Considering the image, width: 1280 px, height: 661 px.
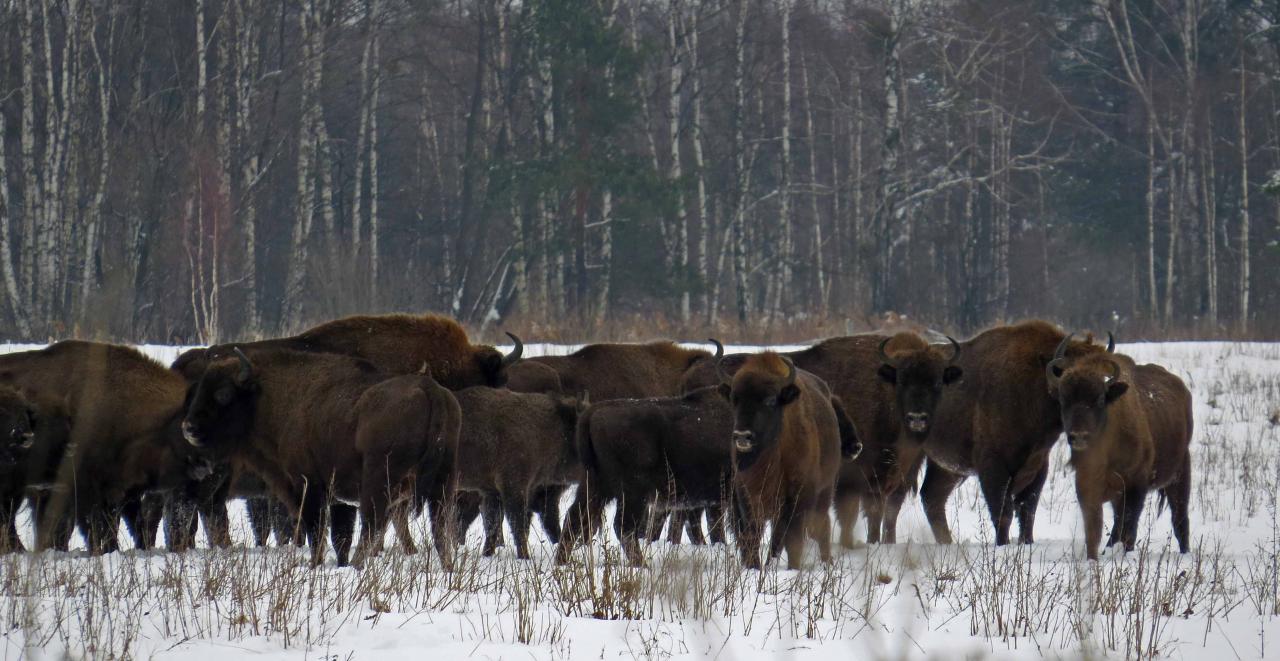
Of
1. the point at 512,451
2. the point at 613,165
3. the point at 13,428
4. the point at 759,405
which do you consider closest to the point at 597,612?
the point at 759,405

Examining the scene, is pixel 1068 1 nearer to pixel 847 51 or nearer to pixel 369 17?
pixel 847 51

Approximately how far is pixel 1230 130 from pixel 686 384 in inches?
1411

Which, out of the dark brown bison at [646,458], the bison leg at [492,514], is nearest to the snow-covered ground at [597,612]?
the dark brown bison at [646,458]

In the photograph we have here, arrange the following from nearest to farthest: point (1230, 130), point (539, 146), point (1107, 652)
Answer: point (1107, 652)
point (539, 146)
point (1230, 130)

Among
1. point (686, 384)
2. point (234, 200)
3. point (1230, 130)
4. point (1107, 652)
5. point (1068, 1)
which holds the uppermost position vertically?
point (1068, 1)

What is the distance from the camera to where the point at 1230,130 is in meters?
42.6

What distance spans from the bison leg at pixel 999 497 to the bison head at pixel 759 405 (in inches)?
96.6

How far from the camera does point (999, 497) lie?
36.0 feet

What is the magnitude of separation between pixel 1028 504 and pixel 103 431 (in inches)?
277

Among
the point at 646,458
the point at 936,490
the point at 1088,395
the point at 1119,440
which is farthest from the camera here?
the point at 936,490

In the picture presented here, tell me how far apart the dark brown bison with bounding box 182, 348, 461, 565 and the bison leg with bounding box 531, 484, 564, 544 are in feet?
5.43

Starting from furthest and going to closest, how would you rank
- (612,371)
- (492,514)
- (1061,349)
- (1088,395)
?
(612,371), (492,514), (1061,349), (1088,395)

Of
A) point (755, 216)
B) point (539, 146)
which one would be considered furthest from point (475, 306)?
point (755, 216)

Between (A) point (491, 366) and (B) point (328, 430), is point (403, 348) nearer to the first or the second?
(A) point (491, 366)
